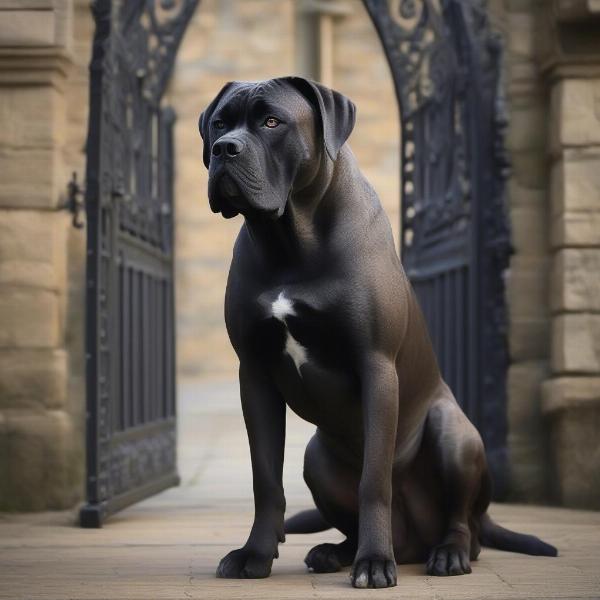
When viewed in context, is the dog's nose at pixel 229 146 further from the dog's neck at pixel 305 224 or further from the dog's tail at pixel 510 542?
the dog's tail at pixel 510 542

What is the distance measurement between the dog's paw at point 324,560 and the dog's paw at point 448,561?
0.25 meters

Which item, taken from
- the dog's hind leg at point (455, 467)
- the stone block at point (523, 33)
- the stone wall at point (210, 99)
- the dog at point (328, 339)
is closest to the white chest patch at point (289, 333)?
the dog at point (328, 339)

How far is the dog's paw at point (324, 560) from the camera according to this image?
122 inches

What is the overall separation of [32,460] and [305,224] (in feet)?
8.49

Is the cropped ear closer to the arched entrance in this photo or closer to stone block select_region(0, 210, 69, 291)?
the arched entrance

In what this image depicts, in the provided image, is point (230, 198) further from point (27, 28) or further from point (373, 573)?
point (27, 28)

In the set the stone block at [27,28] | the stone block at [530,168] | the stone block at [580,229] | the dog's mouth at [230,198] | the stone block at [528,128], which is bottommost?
the dog's mouth at [230,198]

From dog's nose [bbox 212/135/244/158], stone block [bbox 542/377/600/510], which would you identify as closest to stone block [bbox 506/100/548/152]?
stone block [bbox 542/377/600/510]

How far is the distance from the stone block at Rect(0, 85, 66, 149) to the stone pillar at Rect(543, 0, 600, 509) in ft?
7.12

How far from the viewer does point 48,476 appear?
16.6 ft

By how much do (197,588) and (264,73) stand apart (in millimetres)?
Result: 11604

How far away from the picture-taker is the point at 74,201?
518 cm

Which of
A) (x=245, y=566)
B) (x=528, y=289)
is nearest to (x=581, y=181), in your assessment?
(x=528, y=289)

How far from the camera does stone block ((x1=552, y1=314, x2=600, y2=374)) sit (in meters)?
4.91
